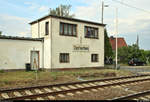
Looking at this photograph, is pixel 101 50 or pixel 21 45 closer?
Result: pixel 21 45

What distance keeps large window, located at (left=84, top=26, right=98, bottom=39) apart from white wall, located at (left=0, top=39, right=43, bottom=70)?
747 centimetres

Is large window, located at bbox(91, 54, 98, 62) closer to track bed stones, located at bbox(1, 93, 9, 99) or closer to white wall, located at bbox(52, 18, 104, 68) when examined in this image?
white wall, located at bbox(52, 18, 104, 68)

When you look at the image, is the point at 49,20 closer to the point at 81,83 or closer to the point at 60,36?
the point at 60,36

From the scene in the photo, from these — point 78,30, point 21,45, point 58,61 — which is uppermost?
point 78,30

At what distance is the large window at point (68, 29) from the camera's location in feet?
67.4

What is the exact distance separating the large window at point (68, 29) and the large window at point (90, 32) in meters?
2.00

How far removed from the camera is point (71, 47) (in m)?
21.2

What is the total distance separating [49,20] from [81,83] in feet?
33.7

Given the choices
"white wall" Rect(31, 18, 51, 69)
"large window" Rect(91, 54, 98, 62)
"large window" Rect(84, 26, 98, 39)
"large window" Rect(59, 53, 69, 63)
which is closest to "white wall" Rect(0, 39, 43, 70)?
"white wall" Rect(31, 18, 51, 69)

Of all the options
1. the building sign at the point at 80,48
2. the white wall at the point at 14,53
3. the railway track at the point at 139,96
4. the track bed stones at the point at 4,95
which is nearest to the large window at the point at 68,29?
the building sign at the point at 80,48

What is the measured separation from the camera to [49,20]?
19.7 meters

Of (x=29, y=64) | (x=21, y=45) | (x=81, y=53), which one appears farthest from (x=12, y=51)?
Answer: (x=81, y=53)

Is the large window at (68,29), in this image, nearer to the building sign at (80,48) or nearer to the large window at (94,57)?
the building sign at (80,48)

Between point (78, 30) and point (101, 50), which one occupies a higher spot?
point (78, 30)
